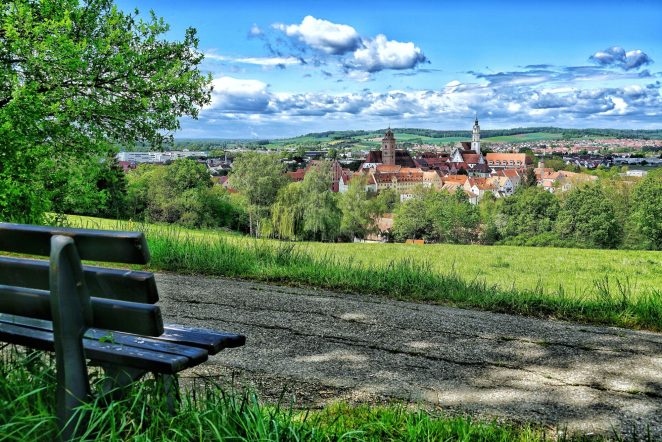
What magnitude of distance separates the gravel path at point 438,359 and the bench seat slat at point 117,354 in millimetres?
915

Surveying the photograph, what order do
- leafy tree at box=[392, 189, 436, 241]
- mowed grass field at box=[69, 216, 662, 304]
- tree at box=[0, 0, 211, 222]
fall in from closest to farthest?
tree at box=[0, 0, 211, 222] → mowed grass field at box=[69, 216, 662, 304] → leafy tree at box=[392, 189, 436, 241]

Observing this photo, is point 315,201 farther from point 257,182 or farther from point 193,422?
point 193,422

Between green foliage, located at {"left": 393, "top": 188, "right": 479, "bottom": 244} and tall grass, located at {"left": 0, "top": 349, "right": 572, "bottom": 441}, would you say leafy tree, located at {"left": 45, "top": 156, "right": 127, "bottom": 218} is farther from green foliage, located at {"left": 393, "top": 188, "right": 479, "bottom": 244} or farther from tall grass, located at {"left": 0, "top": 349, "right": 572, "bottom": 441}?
green foliage, located at {"left": 393, "top": 188, "right": 479, "bottom": 244}

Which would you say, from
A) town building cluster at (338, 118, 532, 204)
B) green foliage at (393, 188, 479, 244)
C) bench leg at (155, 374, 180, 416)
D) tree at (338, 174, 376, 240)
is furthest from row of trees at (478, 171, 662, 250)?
bench leg at (155, 374, 180, 416)

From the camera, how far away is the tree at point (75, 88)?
994 cm

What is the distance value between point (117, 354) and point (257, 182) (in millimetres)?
77071

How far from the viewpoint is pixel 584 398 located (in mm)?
3762

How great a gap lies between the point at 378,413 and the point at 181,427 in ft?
3.46

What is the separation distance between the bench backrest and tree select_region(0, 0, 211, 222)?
7422mm

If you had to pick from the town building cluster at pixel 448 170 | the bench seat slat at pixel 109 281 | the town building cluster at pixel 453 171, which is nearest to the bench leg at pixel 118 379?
the bench seat slat at pixel 109 281

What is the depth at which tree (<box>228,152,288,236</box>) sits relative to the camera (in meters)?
77.9

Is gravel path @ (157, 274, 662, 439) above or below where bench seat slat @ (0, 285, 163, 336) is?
below

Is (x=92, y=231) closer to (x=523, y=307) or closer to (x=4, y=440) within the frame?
(x=4, y=440)

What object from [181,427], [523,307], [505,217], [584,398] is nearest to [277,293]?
[523,307]
